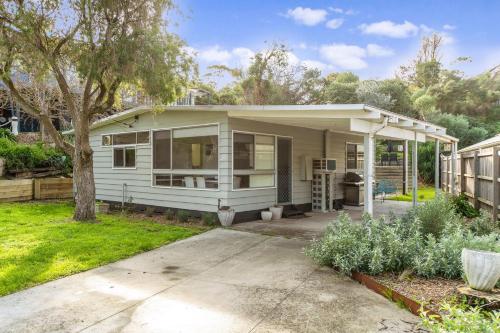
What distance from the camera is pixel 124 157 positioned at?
11359mm

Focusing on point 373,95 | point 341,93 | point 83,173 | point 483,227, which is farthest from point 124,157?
point 341,93

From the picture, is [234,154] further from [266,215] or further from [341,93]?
[341,93]

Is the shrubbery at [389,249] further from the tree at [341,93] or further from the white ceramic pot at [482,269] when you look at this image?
the tree at [341,93]

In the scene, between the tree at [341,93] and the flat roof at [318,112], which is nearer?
the flat roof at [318,112]

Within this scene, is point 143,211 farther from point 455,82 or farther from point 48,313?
point 455,82

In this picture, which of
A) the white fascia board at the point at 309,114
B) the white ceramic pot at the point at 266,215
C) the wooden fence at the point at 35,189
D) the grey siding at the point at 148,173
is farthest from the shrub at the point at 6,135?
the white ceramic pot at the point at 266,215

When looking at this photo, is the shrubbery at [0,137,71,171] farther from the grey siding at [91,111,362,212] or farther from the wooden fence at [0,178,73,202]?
the grey siding at [91,111,362,212]

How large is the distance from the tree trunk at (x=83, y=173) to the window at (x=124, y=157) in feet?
7.47

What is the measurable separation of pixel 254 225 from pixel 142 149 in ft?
13.9

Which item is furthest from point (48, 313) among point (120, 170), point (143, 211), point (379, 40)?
point (379, 40)

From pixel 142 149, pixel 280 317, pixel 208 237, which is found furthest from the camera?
pixel 142 149

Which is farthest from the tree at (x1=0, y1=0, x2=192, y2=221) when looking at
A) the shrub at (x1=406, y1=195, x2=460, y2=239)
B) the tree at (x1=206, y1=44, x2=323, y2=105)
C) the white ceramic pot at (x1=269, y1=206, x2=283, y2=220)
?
the tree at (x1=206, y1=44, x2=323, y2=105)

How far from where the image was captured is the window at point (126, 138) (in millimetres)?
10615

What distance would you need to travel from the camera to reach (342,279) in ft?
15.7
